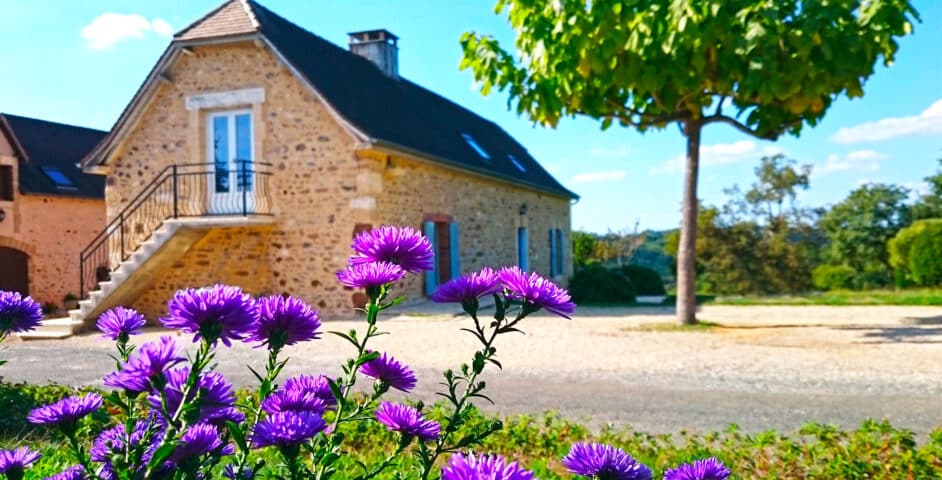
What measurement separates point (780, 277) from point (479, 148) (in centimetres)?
1017

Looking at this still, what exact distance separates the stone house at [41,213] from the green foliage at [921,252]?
21955 mm

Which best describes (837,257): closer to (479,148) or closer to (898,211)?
(898,211)

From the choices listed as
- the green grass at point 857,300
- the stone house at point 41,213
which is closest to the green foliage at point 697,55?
the green grass at point 857,300

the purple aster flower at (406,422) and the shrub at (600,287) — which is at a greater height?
the purple aster flower at (406,422)

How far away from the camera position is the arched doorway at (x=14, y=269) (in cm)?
1784

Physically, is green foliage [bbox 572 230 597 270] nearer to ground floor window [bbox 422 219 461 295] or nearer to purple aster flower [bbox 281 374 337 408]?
ground floor window [bbox 422 219 461 295]

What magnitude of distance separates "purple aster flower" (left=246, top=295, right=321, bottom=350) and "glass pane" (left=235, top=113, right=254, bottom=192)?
12066 millimetres

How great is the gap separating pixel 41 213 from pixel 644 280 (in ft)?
52.9

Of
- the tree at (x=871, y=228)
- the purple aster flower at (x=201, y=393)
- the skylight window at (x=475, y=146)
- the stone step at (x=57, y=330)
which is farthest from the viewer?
the tree at (x=871, y=228)

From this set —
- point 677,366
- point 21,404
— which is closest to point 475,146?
point 677,366

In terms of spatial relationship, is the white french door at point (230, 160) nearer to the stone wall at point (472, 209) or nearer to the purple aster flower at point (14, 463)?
the stone wall at point (472, 209)

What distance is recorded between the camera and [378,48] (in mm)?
18172

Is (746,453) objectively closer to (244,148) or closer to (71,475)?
(71,475)

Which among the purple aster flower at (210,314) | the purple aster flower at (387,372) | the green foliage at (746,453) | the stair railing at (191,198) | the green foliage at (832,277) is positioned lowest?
the green foliage at (746,453)
